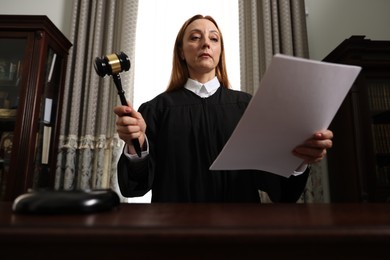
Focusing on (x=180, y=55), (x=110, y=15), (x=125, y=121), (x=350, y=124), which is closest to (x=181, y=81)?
(x=180, y=55)

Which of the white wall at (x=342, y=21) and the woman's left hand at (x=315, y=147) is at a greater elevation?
the white wall at (x=342, y=21)

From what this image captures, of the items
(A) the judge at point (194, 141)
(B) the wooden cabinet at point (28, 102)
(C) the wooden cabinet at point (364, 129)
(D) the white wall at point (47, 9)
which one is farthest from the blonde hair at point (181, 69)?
(D) the white wall at point (47, 9)

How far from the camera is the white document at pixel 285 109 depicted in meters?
0.56

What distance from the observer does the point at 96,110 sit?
226 centimetres

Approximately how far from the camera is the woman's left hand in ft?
2.41

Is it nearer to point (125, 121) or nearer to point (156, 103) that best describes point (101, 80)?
point (156, 103)

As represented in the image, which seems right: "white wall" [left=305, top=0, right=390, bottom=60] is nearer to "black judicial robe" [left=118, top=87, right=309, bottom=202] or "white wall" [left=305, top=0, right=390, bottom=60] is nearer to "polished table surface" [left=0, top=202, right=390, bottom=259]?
"black judicial robe" [left=118, top=87, right=309, bottom=202]

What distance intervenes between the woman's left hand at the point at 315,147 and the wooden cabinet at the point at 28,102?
177 centimetres

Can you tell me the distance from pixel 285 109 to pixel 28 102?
1.87 m

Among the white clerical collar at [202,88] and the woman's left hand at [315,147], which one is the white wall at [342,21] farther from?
the woman's left hand at [315,147]

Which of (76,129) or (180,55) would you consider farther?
(76,129)

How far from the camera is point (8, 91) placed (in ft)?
6.91

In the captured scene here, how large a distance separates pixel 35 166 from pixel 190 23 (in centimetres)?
142

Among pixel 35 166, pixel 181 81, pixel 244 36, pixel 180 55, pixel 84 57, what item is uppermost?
pixel 244 36
